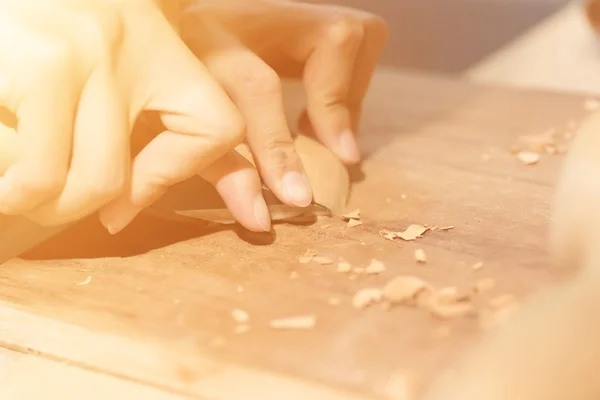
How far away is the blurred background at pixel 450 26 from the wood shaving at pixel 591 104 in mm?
836

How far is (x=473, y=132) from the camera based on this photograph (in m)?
0.91

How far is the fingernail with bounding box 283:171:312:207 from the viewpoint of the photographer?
0.63m

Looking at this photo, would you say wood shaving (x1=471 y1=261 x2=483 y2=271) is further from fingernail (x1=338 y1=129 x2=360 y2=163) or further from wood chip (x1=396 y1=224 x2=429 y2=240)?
fingernail (x1=338 y1=129 x2=360 y2=163)

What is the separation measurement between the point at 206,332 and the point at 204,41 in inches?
12.7

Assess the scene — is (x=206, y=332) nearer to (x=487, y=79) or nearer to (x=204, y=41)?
(x=204, y=41)

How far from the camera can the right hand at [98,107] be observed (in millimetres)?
517

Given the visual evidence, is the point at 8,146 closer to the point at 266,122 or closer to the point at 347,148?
the point at 266,122

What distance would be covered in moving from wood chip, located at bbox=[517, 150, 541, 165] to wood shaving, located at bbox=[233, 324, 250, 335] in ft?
1.42

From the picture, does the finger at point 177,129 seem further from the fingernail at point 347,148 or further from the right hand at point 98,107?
the fingernail at point 347,148

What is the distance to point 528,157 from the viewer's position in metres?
0.81

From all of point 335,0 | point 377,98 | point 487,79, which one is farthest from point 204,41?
point 335,0

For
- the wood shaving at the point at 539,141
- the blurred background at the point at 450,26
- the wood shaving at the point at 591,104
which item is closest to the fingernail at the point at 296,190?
the wood shaving at the point at 539,141

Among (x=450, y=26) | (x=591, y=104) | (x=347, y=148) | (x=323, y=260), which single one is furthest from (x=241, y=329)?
(x=450, y=26)

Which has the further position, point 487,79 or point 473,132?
point 487,79
